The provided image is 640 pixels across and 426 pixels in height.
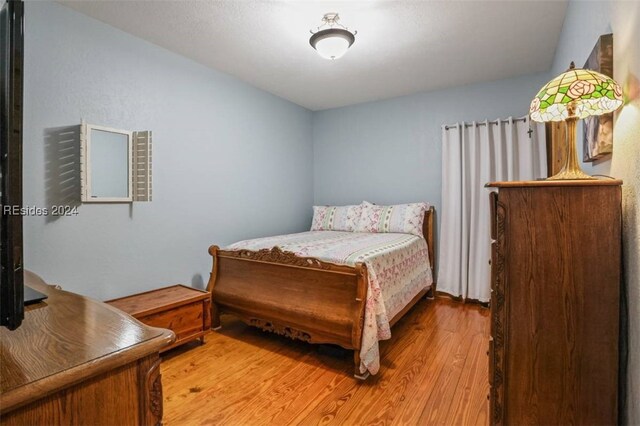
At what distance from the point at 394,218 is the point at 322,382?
2.04 m

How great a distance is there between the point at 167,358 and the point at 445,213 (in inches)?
118

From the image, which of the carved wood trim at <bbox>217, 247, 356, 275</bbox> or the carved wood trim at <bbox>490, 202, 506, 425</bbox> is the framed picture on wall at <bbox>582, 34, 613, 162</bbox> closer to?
the carved wood trim at <bbox>490, 202, 506, 425</bbox>

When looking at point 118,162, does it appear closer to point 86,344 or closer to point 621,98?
point 86,344

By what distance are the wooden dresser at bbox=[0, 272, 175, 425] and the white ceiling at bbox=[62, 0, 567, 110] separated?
2068 millimetres

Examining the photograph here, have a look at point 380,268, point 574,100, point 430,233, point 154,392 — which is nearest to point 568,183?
point 574,100

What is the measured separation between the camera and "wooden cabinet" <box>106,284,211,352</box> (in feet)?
6.96

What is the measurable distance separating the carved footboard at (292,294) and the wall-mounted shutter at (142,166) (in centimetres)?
71

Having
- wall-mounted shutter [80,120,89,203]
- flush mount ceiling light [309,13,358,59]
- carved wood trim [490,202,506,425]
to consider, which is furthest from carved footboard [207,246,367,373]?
flush mount ceiling light [309,13,358,59]

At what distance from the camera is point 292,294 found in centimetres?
226

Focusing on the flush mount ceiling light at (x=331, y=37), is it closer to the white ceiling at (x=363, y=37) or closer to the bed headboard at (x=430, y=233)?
the white ceiling at (x=363, y=37)

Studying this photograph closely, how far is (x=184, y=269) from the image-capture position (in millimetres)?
2797

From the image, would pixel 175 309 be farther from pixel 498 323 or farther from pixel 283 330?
pixel 498 323

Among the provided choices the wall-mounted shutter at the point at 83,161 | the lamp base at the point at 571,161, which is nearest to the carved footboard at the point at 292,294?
the wall-mounted shutter at the point at 83,161

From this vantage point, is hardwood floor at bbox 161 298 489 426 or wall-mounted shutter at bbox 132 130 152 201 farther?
wall-mounted shutter at bbox 132 130 152 201
